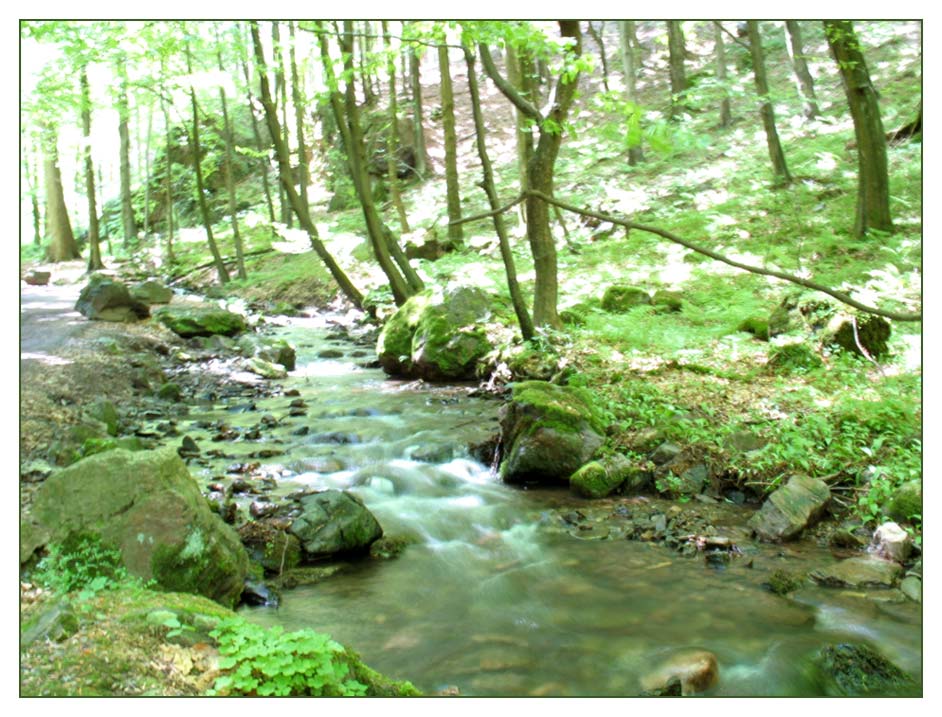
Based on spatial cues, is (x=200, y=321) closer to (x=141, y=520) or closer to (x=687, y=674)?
(x=141, y=520)

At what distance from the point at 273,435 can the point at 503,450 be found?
290 centimetres

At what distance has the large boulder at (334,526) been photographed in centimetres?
520

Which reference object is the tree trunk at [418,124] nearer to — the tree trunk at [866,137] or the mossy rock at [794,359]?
the tree trunk at [866,137]

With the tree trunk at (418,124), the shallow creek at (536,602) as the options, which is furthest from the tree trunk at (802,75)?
the shallow creek at (536,602)

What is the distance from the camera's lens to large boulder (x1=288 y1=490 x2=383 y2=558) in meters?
5.20

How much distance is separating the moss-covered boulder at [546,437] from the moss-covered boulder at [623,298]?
4254 millimetres

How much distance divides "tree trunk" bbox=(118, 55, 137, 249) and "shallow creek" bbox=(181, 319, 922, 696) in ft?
39.5

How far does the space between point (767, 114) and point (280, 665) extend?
614 inches

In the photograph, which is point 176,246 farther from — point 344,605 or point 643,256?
point 344,605

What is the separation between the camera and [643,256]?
14.0 m

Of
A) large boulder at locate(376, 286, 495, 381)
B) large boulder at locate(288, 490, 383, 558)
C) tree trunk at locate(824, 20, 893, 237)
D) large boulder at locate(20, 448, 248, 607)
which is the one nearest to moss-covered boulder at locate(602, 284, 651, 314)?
large boulder at locate(376, 286, 495, 381)

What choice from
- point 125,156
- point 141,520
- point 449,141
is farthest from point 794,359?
point 125,156

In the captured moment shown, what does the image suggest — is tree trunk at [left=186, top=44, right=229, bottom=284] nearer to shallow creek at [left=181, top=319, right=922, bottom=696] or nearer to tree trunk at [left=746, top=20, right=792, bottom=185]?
tree trunk at [left=746, top=20, right=792, bottom=185]

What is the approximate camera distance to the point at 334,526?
531 centimetres
